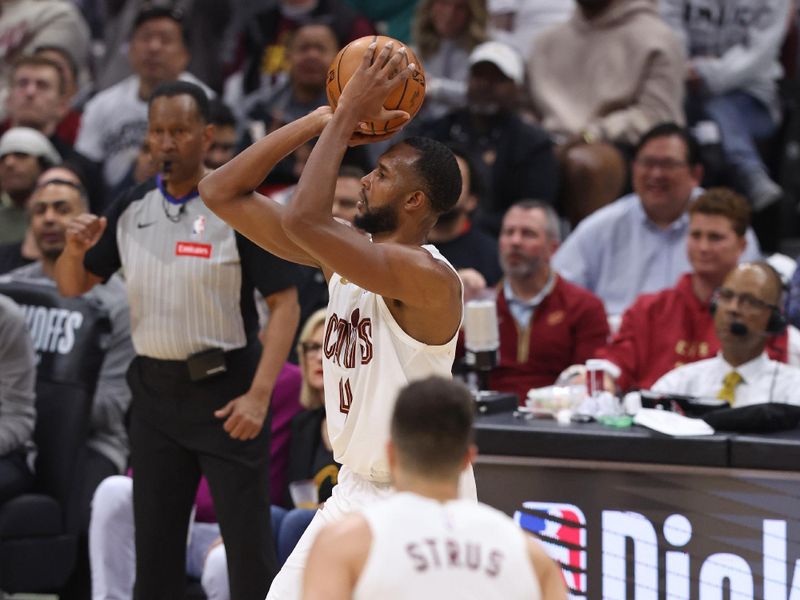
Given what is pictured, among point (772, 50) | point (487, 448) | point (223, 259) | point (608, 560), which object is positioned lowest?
point (608, 560)

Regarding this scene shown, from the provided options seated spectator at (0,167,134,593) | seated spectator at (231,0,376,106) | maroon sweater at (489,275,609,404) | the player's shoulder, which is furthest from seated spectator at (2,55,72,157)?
the player's shoulder

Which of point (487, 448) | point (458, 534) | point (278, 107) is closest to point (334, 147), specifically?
point (458, 534)

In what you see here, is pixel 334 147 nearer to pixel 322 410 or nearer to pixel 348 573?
pixel 348 573

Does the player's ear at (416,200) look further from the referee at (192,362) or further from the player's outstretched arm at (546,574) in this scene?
the player's outstretched arm at (546,574)

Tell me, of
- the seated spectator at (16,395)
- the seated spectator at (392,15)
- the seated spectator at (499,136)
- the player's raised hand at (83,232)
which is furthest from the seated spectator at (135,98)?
the player's raised hand at (83,232)

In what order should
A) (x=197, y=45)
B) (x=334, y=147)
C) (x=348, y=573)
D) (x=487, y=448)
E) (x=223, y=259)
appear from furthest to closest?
(x=197, y=45) < (x=487, y=448) < (x=223, y=259) < (x=334, y=147) < (x=348, y=573)

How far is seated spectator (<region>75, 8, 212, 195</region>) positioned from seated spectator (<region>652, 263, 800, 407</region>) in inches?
175

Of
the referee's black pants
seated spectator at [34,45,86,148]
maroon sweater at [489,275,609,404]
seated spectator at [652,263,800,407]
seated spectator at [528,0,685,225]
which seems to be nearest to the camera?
the referee's black pants

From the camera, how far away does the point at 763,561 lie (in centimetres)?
529

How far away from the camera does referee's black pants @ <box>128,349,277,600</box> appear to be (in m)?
5.18

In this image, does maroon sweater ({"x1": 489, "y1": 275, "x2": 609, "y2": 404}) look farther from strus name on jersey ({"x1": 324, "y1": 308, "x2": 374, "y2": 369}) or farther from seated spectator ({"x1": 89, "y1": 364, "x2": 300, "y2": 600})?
strus name on jersey ({"x1": 324, "y1": 308, "x2": 374, "y2": 369})

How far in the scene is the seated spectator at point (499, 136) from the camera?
28.5 ft

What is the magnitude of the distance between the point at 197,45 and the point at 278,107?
1.17 meters

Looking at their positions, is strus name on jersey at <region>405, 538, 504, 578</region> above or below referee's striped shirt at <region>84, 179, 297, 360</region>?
below
